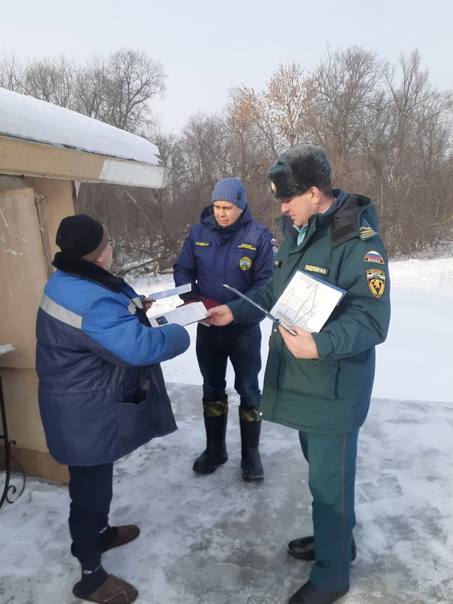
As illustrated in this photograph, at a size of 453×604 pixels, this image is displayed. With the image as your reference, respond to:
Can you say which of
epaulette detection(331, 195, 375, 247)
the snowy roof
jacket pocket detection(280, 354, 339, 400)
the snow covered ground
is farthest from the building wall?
epaulette detection(331, 195, 375, 247)

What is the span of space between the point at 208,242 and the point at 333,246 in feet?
4.44

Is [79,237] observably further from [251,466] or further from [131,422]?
[251,466]

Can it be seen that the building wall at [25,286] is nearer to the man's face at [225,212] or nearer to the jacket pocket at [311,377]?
the man's face at [225,212]

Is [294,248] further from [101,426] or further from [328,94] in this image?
[328,94]

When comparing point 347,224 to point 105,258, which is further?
point 105,258

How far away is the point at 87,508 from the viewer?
2.07 metres

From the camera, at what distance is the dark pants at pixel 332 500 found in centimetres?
202

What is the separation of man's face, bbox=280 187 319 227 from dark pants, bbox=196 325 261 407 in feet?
3.90

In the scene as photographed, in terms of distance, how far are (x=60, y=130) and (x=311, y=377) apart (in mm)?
1821

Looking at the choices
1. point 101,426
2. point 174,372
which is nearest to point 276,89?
point 174,372

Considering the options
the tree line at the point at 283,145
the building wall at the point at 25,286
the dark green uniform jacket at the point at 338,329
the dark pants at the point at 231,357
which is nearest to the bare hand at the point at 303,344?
the dark green uniform jacket at the point at 338,329

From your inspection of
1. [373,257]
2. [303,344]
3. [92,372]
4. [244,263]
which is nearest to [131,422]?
[92,372]

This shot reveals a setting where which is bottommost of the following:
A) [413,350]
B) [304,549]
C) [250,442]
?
[413,350]

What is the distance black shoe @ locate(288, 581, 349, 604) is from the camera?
2.08m
